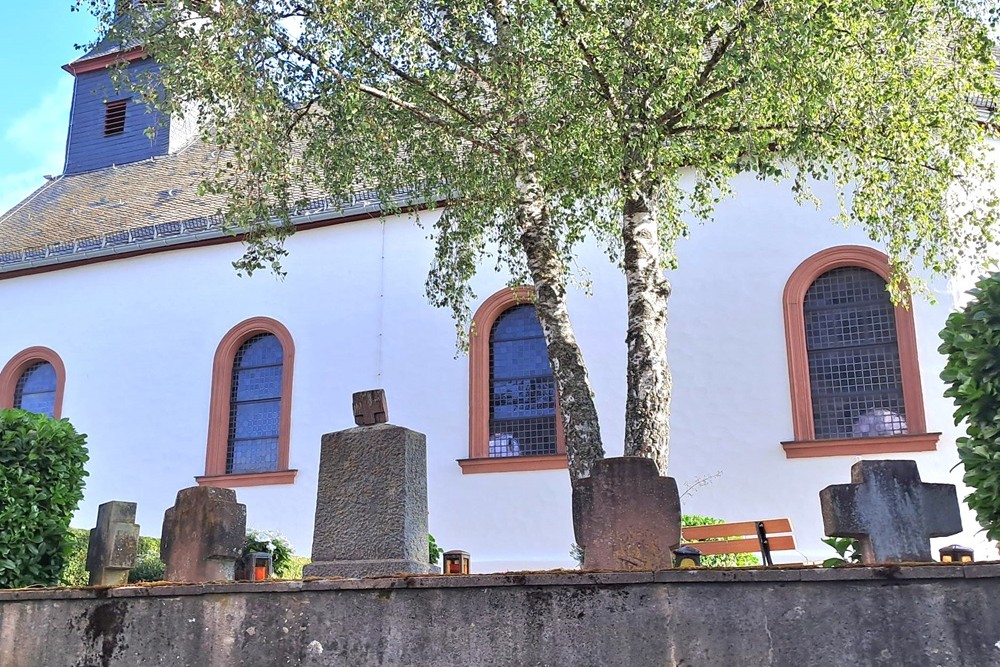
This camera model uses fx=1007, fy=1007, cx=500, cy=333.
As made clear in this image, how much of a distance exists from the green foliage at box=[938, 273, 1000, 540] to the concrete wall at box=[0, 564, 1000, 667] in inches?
36.9

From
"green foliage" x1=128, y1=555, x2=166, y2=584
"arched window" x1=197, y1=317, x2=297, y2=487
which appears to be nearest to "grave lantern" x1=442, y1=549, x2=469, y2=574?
"green foliage" x1=128, y1=555, x2=166, y2=584

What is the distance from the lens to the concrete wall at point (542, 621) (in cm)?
421

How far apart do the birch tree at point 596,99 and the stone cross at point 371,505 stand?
2.92 meters

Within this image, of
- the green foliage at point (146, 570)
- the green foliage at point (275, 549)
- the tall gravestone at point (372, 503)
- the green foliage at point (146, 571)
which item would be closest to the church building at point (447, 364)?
the green foliage at point (275, 549)

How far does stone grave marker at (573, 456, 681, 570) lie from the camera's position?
205 inches

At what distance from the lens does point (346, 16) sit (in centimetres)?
879

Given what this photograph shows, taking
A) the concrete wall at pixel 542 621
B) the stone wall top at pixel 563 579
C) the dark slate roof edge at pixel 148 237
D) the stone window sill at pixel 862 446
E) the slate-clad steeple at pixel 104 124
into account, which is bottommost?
the concrete wall at pixel 542 621

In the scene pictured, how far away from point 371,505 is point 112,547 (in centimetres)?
278

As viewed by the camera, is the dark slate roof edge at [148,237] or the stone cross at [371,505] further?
the dark slate roof edge at [148,237]

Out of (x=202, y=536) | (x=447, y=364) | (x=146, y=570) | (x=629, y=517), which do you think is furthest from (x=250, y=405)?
(x=629, y=517)

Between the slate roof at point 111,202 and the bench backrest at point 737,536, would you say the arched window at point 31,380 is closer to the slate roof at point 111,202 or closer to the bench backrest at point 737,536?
the slate roof at point 111,202

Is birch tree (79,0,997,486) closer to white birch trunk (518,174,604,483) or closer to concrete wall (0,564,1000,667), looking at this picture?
white birch trunk (518,174,604,483)

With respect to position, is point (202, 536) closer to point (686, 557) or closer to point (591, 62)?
point (686, 557)

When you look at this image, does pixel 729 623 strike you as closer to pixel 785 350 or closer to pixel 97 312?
pixel 785 350
